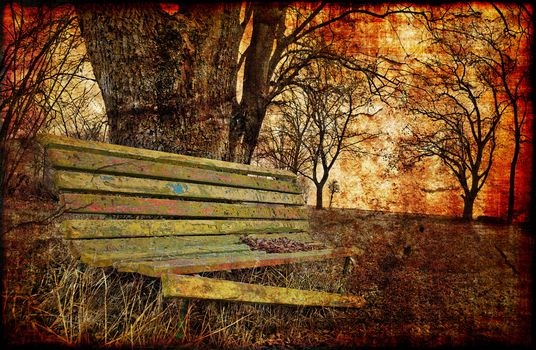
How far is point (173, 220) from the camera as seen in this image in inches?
106

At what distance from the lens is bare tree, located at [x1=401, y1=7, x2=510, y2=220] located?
20.4ft

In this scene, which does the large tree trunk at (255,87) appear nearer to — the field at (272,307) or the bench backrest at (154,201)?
the bench backrest at (154,201)

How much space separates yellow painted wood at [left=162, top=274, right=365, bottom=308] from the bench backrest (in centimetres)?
46

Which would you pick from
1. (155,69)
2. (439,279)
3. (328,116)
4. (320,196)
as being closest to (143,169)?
(155,69)

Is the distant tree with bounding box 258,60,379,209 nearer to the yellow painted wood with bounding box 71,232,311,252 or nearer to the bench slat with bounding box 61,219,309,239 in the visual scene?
the bench slat with bounding box 61,219,309,239

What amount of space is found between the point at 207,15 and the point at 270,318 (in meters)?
2.62

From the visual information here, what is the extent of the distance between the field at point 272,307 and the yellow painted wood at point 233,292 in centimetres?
20

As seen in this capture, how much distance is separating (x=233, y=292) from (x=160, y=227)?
0.74 metres

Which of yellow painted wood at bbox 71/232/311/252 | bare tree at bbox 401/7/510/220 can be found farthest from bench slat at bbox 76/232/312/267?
bare tree at bbox 401/7/510/220

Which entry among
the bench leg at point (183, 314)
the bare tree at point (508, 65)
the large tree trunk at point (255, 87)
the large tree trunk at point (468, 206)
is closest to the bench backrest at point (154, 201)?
the bench leg at point (183, 314)

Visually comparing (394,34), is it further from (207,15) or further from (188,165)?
(188,165)

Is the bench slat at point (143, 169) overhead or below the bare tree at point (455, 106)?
below

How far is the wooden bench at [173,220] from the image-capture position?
2.16 meters

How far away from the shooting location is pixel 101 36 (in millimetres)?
3197
